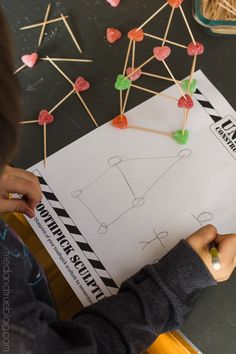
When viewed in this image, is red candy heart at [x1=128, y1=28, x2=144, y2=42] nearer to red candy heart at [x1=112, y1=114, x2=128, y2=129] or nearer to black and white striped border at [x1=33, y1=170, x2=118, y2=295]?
red candy heart at [x1=112, y1=114, x2=128, y2=129]

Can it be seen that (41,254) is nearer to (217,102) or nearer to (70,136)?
(70,136)

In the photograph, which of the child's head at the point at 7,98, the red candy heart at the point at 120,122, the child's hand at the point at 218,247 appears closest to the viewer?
the child's head at the point at 7,98

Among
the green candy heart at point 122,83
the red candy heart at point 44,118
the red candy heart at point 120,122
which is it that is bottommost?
the red candy heart at point 120,122

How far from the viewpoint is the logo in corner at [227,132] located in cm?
77

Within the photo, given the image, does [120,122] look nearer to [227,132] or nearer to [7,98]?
[227,132]

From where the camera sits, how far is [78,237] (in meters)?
0.76

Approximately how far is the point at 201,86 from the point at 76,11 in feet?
0.93

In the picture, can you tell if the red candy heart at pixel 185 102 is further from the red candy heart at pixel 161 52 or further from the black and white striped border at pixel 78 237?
the black and white striped border at pixel 78 237

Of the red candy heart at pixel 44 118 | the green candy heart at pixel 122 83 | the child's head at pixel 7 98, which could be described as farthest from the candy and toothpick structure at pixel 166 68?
the child's head at pixel 7 98

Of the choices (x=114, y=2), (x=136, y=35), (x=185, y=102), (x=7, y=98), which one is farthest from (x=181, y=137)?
(x=7, y=98)

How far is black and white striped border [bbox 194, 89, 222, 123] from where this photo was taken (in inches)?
31.0

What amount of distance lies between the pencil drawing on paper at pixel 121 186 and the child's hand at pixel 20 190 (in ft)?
0.23

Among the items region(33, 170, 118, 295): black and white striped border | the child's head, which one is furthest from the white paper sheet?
the child's head

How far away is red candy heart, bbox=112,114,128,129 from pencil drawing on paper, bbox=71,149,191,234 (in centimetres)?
6
